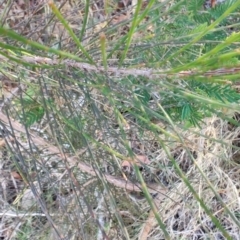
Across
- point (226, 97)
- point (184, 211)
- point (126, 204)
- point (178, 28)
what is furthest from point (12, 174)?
point (226, 97)

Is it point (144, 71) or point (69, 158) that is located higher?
point (144, 71)

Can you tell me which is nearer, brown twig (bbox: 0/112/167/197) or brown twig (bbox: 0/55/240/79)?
brown twig (bbox: 0/55/240/79)

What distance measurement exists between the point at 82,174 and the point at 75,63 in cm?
93

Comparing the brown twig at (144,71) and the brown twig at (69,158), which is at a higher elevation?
the brown twig at (144,71)

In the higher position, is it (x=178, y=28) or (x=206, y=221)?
(x=178, y=28)

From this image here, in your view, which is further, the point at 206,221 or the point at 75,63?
the point at 206,221

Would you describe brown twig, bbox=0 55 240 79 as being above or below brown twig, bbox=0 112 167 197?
above

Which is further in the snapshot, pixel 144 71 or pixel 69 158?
pixel 69 158

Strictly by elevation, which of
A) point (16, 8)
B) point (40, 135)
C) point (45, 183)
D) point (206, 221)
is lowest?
point (206, 221)

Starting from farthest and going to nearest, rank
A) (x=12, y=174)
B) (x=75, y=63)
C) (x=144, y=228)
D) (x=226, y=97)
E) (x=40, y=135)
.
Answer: (x=12, y=174) < (x=144, y=228) < (x=40, y=135) < (x=226, y=97) < (x=75, y=63)

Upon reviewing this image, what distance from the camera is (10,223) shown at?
5.71 feet

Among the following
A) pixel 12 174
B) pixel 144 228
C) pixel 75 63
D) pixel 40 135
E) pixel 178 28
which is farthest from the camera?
pixel 12 174

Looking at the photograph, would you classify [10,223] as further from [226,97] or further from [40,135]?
[226,97]

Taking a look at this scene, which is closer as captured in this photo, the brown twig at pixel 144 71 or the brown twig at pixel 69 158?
the brown twig at pixel 144 71
